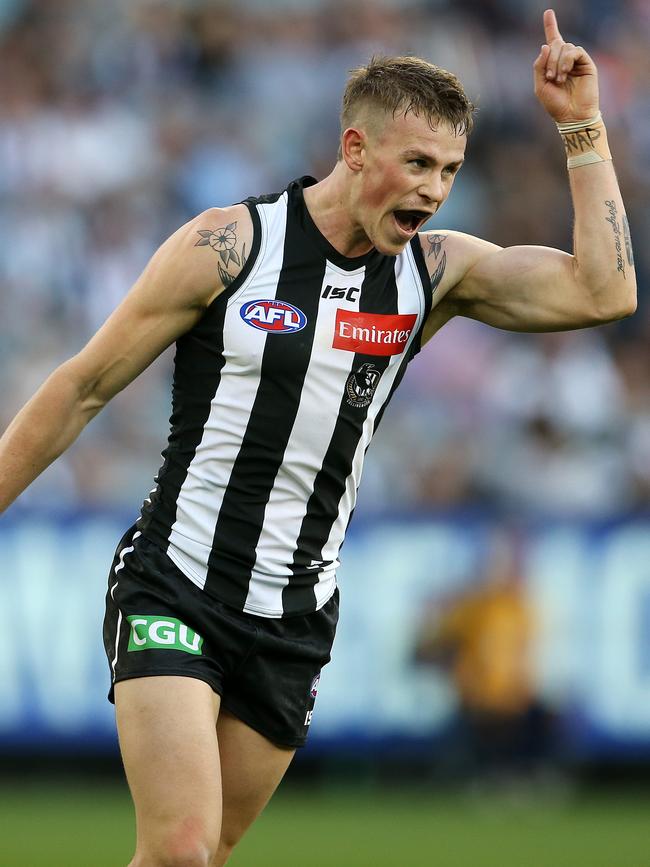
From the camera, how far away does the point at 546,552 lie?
384 inches

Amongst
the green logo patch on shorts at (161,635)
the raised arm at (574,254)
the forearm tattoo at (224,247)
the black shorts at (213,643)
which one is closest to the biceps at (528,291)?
the raised arm at (574,254)

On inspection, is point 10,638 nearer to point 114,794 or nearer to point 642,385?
point 114,794

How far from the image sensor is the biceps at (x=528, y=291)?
4668 millimetres

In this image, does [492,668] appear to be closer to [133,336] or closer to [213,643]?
[213,643]

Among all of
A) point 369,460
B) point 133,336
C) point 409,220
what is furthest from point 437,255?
point 369,460

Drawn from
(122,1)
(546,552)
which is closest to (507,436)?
(546,552)

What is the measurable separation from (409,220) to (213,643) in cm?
138

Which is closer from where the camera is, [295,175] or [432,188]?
[432,188]

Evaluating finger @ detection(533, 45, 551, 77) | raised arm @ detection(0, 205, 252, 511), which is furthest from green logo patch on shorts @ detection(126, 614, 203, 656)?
finger @ detection(533, 45, 551, 77)

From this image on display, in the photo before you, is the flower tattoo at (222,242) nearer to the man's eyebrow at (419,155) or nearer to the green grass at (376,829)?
the man's eyebrow at (419,155)

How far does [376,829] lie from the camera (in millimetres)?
8609

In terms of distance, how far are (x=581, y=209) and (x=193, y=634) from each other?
1.75m

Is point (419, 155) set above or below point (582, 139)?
below

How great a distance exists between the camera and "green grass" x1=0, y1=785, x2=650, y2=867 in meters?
7.64
